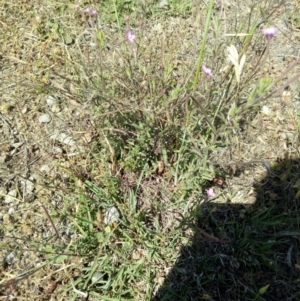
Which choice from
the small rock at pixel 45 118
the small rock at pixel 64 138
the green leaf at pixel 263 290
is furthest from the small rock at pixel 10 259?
the green leaf at pixel 263 290

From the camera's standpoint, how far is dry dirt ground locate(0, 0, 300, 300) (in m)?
1.67

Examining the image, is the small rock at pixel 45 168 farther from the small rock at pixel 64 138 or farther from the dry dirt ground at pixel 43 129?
the small rock at pixel 64 138

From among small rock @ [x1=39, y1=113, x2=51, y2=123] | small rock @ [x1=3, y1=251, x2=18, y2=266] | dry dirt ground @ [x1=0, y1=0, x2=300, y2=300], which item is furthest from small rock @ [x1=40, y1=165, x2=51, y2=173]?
small rock @ [x1=3, y1=251, x2=18, y2=266]

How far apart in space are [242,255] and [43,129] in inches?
46.9

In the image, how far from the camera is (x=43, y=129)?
1.96m

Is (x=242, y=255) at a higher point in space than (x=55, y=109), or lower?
lower

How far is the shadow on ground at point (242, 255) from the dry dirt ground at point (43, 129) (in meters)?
0.12

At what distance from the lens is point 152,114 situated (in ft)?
5.04

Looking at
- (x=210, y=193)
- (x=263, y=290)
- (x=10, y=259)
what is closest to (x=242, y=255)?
(x=263, y=290)

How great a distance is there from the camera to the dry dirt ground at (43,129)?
5.47 ft

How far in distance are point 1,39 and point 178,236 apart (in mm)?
1616

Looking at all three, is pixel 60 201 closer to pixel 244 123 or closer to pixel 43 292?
pixel 43 292

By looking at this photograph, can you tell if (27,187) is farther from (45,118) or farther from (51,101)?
(51,101)

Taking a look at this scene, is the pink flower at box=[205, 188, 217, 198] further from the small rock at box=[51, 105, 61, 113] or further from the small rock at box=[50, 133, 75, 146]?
the small rock at box=[51, 105, 61, 113]
